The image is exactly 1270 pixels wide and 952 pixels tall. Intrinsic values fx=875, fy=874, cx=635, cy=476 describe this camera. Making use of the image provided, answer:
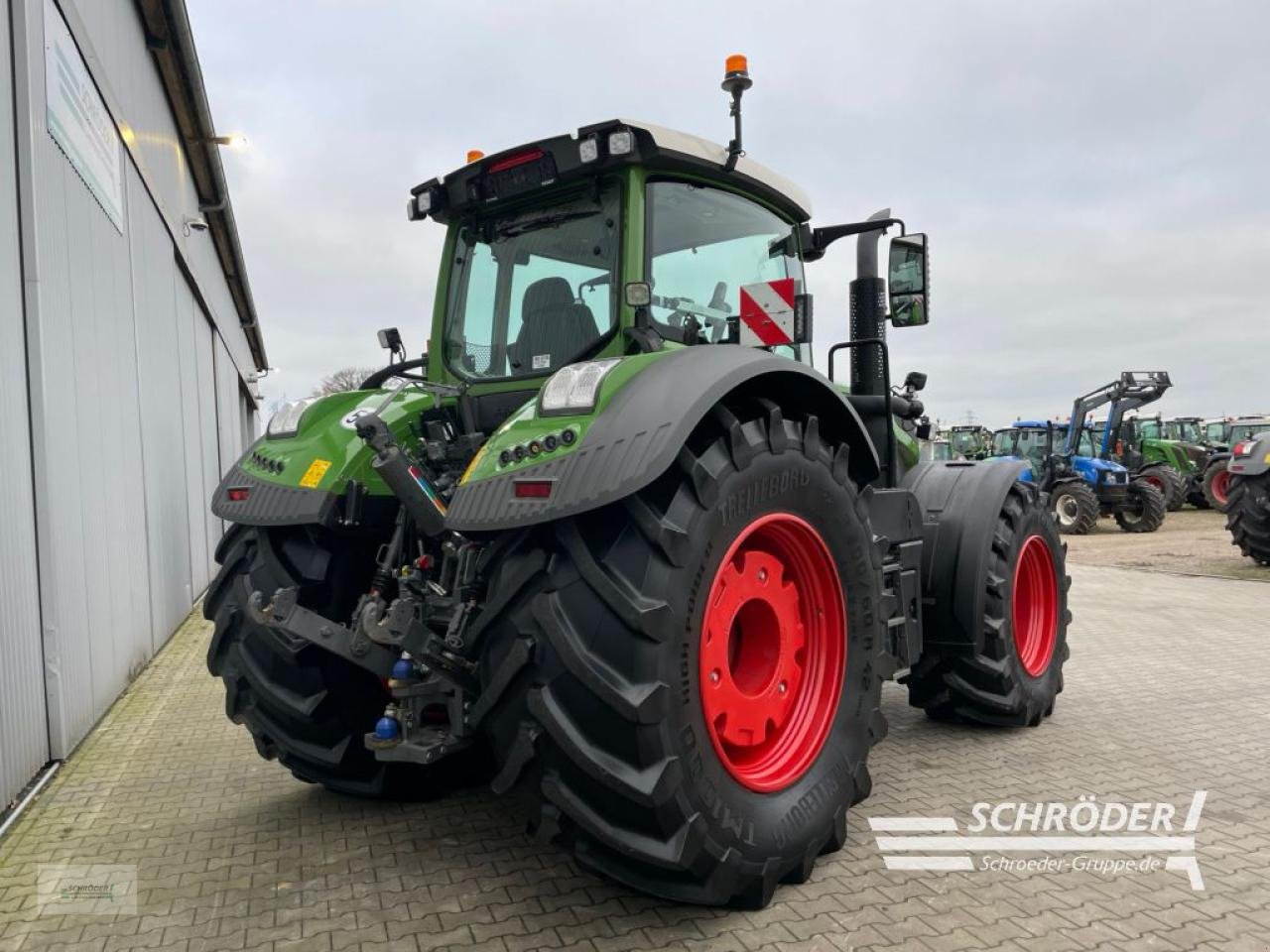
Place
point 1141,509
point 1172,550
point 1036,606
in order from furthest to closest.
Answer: point 1141,509, point 1172,550, point 1036,606

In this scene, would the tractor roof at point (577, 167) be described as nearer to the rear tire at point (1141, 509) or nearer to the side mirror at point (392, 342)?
the side mirror at point (392, 342)

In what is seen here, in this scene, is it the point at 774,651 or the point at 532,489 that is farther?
the point at 774,651

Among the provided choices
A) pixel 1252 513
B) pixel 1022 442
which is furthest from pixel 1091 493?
pixel 1252 513

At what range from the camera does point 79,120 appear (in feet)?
17.1

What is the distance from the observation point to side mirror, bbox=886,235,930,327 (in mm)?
3707

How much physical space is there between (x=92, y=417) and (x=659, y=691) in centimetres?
440

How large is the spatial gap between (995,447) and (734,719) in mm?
19824

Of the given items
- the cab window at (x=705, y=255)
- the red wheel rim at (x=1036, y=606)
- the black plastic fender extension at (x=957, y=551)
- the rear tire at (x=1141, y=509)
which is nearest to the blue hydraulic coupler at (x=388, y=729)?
the cab window at (x=705, y=255)

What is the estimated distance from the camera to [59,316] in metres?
4.52

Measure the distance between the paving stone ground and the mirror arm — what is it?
2300 millimetres

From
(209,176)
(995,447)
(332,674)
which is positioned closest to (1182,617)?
(332,674)

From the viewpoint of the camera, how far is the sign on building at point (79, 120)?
15.1 ft
